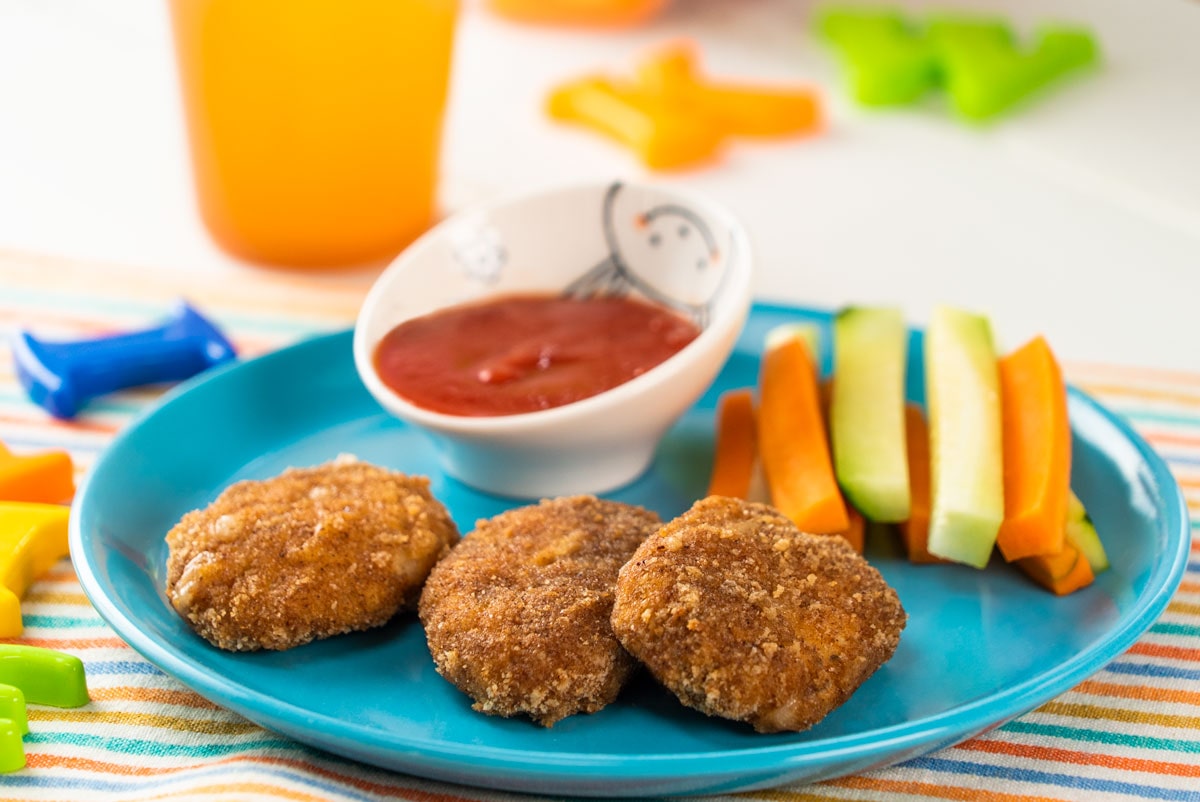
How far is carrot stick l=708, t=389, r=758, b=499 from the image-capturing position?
9.03 ft

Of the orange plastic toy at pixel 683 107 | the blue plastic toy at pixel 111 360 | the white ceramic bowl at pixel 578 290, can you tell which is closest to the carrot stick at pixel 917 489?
the white ceramic bowl at pixel 578 290

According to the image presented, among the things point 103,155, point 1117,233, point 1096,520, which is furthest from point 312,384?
point 1117,233

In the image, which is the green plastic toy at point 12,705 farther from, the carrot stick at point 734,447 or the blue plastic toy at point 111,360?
the carrot stick at point 734,447

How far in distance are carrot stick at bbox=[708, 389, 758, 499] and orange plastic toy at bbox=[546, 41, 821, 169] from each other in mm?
1863

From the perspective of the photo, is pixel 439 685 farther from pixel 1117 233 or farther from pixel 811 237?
pixel 1117 233

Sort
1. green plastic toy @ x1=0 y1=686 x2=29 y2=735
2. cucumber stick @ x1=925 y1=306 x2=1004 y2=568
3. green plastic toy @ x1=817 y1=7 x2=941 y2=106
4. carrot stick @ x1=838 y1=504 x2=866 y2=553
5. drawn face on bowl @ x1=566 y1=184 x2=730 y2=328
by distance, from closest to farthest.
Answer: green plastic toy @ x1=0 y1=686 x2=29 y2=735 < cucumber stick @ x1=925 y1=306 x2=1004 y2=568 < carrot stick @ x1=838 y1=504 x2=866 y2=553 < drawn face on bowl @ x1=566 y1=184 x2=730 y2=328 < green plastic toy @ x1=817 y1=7 x2=941 y2=106

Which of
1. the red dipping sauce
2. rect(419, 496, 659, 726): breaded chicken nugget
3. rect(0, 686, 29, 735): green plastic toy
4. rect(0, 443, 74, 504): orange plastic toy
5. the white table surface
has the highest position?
the red dipping sauce

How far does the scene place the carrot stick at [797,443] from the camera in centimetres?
254

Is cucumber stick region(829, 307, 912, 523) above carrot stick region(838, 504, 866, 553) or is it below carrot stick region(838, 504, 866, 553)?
above

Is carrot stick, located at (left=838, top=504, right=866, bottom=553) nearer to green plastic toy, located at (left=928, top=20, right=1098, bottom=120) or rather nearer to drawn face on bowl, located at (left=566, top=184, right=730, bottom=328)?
drawn face on bowl, located at (left=566, top=184, right=730, bottom=328)

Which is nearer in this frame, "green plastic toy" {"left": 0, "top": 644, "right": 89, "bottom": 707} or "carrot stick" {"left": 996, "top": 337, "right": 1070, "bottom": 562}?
"green plastic toy" {"left": 0, "top": 644, "right": 89, "bottom": 707}

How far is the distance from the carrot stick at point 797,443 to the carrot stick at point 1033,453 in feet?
0.97

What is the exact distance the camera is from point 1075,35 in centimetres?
534

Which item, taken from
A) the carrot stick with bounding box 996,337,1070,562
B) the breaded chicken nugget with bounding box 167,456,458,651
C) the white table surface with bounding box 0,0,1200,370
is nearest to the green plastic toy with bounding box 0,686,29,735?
the breaded chicken nugget with bounding box 167,456,458,651
